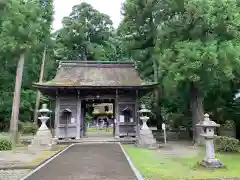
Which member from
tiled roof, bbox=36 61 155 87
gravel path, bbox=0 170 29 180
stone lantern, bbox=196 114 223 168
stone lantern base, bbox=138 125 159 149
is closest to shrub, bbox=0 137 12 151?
tiled roof, bbox=36 61 155 87

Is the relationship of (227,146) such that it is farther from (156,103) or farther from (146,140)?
(156,103)

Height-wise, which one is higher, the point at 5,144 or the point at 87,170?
the point at 5,144

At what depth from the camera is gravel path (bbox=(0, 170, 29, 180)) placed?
7.58m

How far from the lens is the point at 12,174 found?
819 cm

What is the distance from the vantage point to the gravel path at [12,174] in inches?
298

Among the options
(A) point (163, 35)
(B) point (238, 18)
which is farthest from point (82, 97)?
(B) point (238, 18)

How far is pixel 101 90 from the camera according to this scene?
19.8 metres

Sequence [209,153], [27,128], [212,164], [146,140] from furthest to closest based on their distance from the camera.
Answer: [27,128]
[146,140]
[209,153]
[212,164]

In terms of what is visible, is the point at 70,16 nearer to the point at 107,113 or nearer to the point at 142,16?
the point at 107,113

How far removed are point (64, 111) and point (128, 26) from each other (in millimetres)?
9122

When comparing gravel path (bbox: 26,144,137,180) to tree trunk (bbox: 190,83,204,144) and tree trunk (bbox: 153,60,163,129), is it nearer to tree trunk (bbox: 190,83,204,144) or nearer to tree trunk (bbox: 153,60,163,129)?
tree trunk (bbox: 190,83,204,144)

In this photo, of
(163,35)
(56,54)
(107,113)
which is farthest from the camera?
(107,113)

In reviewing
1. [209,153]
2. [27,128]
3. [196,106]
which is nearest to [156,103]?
[196,106]

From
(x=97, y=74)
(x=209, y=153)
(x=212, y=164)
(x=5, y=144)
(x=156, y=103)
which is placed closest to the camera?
(x=212, y=164)
